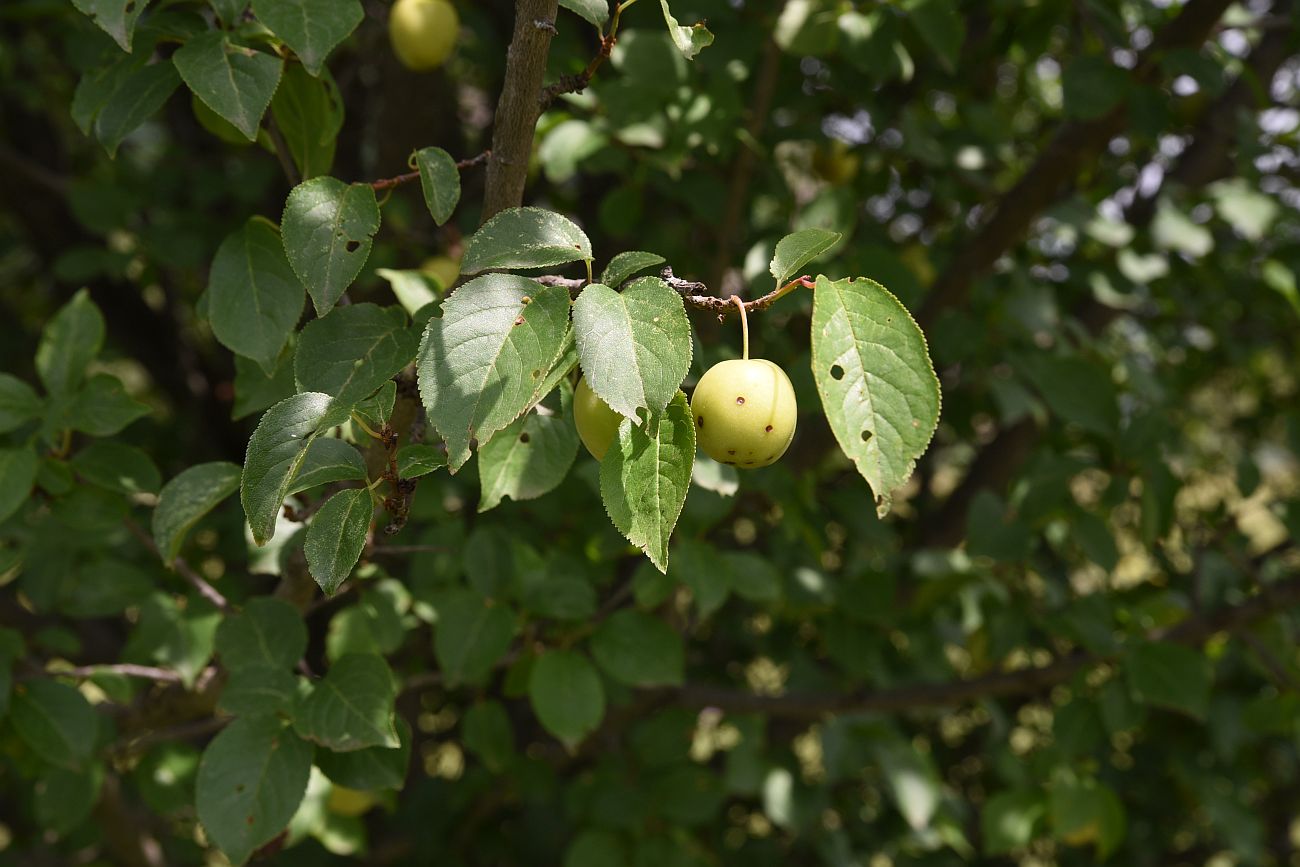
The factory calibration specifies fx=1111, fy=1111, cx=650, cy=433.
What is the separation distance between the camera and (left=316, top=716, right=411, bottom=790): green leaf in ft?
3.57

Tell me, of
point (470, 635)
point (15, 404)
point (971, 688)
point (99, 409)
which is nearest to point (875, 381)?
point (470, 635)

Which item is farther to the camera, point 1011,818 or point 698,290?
point 1011,818

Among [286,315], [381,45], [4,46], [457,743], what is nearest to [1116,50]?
[381,45]

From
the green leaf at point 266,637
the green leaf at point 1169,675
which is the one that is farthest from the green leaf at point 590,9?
the green leaf at point 1169,675

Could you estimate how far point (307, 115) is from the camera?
1043 millimetres

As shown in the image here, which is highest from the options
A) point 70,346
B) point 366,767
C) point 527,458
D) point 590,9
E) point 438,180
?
point 590,9

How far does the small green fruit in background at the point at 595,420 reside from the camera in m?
0.79

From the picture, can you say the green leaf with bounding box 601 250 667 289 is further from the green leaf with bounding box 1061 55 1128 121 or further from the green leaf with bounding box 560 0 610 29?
the green leaf with bounding box 1061 55 1128 121

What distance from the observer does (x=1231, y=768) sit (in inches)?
90.4

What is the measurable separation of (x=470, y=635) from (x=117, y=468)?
0.45 metres

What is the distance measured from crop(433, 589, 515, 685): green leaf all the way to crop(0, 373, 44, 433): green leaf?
520mm

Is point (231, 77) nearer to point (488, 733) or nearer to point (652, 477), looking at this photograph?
point (652, 477)

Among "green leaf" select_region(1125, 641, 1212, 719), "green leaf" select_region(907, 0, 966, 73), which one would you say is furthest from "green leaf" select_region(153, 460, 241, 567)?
"green leaf" select_region(1125, 641, 1212, 719)

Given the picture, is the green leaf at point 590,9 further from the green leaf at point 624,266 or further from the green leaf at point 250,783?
the green leaf at point 250,783
